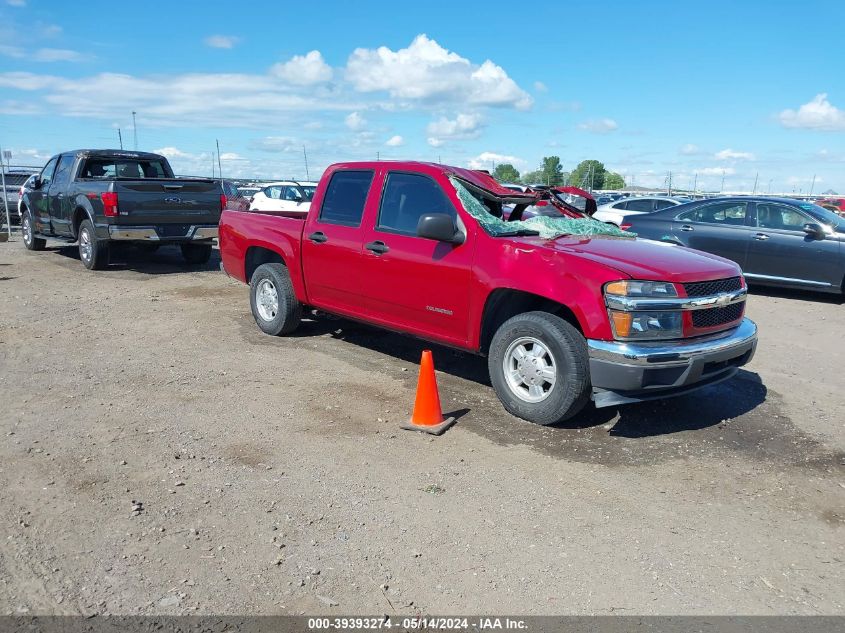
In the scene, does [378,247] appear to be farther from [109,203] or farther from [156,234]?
[109,203]

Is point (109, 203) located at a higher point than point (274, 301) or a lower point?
higher

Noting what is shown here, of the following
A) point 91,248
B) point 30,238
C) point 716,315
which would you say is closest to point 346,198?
point 716,315

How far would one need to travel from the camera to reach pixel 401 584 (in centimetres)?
321

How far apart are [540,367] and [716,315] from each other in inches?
53.7

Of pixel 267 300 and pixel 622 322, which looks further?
pixel 267 300

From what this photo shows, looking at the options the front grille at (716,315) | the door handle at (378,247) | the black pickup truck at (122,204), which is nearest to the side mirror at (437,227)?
the door handle at (378,247)

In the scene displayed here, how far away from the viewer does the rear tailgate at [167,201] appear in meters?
11.0

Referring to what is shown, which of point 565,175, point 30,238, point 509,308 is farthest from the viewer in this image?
point 565,175

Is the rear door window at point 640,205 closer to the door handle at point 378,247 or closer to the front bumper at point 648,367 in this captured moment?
the door handle at point 378,247

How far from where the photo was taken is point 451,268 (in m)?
5.55

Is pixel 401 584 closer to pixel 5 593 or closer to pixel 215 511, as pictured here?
pixel 215 511

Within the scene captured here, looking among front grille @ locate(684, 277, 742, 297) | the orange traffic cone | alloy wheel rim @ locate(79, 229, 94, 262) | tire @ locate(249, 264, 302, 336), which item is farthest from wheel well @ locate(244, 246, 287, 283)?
alloy wheel rim @ locate(79, 229, 94, 262)

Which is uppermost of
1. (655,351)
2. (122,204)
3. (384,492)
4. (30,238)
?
(122,204)

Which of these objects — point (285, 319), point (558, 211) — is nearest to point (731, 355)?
point (558, 211)
